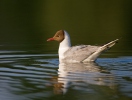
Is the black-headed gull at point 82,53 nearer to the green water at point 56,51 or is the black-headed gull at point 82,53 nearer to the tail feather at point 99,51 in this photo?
the tail feather at point 99,51

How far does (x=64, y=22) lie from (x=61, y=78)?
48.8 feet

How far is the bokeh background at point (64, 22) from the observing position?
66.0ft

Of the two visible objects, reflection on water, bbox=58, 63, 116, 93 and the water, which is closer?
the water

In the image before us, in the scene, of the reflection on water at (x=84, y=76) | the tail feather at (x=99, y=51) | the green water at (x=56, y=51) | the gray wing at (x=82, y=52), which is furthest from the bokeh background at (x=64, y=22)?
the reflection on water at (x=84, y=76)

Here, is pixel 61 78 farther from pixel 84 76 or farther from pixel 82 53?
pixel 82 53

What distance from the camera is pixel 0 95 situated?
34.1 ft

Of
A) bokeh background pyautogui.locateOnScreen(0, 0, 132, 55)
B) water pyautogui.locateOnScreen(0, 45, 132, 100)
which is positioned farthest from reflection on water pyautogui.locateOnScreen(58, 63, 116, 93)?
bokeh background pyautogui.locateOnScreen(0, 0, 132, 55)

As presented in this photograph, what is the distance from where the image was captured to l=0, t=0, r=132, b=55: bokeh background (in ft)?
66.0

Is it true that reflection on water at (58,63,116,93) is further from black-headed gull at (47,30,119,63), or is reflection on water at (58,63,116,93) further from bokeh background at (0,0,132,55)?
bokeh background at (0,0,132,55)

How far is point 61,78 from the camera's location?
40.1 feet

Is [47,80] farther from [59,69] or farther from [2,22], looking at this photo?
[2,22]

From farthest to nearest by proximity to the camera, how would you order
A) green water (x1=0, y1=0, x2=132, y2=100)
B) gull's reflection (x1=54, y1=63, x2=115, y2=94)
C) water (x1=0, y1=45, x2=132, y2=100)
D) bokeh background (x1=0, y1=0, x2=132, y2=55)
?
bokeh background (x1=0, y1=0, x2=132, y2=55) → gull's reflection (x1=54, y1=63, x2=115, y2=94) → green water (x1=0, y1=0, x2=132, y2=100) → water (x1=0, y1=45, x2=132, y2=100)

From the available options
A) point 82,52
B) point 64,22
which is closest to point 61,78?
point 82,52

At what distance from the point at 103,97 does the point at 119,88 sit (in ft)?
3.04
